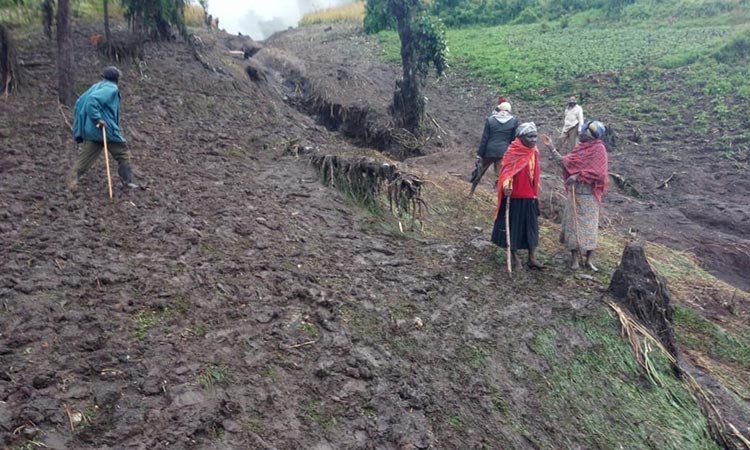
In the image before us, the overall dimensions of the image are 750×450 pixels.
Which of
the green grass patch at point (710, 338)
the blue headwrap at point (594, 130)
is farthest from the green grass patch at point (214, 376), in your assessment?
the green grass patch at point (710, 338)

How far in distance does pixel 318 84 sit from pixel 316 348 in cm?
1128

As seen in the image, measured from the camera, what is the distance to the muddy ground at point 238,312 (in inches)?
160

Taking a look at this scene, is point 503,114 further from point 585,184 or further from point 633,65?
A: point 633,65

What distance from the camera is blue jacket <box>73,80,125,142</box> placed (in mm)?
6852

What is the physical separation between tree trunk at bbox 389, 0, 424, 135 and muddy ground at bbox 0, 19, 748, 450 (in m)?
4.73

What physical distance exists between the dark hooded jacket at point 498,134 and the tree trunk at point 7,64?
6761mm

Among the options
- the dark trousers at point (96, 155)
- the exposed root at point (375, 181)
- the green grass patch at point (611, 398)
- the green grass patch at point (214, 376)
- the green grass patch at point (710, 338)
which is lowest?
the green grass patch at point (710, 338)

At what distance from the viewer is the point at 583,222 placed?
288 inches

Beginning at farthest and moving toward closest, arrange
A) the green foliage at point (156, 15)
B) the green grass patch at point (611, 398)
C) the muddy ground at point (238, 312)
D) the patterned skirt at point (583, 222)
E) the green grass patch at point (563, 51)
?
the green grass patch at point (563, 51) → the green foliage at point (156, 15) → the patterned skirt at point (583, 222) → the green grass patch at point (611, 398) → the muddy ground at point (238, 312)

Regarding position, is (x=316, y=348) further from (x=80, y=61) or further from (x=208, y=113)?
(x=80, y=61)

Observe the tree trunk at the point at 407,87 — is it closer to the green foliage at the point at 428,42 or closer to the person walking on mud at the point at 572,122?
the green foliage at the point at 428,42

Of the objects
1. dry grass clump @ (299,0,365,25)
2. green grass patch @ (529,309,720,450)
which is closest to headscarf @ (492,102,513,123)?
green grass patch @ (529,309,720,450)

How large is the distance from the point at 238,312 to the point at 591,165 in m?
4.12

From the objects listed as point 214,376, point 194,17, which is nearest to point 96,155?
point 214,376
